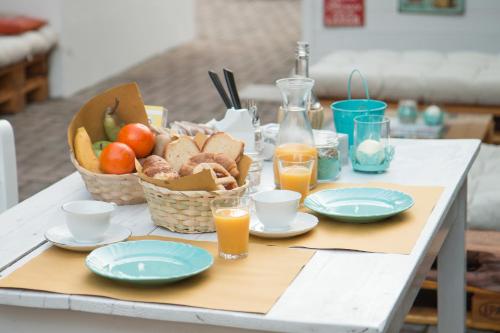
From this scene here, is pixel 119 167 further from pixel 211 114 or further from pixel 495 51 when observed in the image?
pixel 495 51

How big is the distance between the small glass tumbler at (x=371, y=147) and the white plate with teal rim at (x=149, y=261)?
72 centimetres

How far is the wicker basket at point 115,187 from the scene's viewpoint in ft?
7.40

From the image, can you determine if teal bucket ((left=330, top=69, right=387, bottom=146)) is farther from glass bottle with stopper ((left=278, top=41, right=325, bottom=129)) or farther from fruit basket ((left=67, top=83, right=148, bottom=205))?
fruit basket ((left=67, top=83, right=148, bottom=205))

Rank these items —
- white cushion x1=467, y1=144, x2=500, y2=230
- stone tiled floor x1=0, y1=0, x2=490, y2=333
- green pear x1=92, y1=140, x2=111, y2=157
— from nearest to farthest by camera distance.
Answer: green pear x1=92, y1=140, x2=111, y2=157 < white cushion x1=467, y1=144, x2=500, y2=230 < stone tiled floor x1=0, y1=0, x2=490, y2=333

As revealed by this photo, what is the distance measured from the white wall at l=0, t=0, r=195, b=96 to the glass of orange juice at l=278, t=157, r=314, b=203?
511 centimetres

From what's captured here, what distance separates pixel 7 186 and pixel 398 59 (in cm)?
406

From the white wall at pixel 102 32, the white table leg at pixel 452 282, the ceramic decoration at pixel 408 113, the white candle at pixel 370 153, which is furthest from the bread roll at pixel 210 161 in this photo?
the white wall at pixel 102 32

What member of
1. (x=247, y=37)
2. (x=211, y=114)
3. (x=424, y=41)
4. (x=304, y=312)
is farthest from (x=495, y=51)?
(x=304, y=312)

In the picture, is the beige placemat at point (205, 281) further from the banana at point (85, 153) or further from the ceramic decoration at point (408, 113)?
the ceramic decoration at point (408, 113)

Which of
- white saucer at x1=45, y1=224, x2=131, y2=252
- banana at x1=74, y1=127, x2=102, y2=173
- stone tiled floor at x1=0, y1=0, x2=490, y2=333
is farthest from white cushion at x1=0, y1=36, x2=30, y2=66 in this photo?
white saucer at x1=45, y1=224, x2=131, y2=252

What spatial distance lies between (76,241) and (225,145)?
1.43 feet

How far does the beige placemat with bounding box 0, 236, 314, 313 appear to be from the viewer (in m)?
1.73

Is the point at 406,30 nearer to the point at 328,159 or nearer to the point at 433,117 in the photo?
the point at 433,117

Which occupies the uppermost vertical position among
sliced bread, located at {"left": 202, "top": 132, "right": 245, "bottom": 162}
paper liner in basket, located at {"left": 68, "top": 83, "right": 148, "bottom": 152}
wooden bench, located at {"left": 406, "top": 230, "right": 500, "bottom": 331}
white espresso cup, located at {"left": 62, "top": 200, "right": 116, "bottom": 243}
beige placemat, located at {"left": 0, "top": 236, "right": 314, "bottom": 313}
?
paper liner in basket, located at {"left": 68, "top": 83, "right": 148, "bottom": 152}
